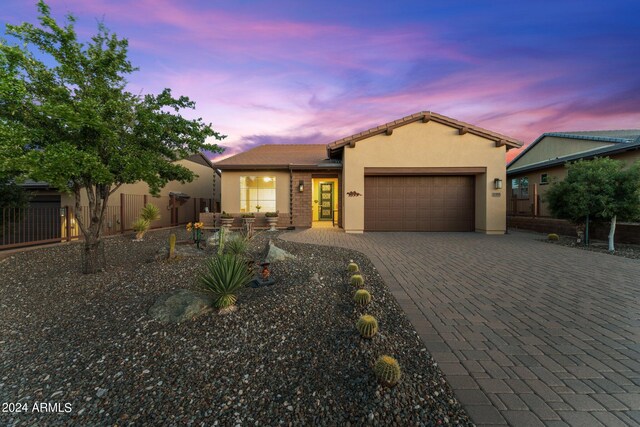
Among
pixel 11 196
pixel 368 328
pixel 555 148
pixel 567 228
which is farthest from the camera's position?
pixel 555 148

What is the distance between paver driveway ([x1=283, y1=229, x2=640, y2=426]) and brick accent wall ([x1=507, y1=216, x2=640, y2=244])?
3.85 metres

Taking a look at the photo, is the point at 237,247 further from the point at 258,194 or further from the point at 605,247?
the point at 605,247

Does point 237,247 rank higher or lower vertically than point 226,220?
lower

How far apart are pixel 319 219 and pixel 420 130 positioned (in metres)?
7.45

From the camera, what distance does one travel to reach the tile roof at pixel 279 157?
12516 mm

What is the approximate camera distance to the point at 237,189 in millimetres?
13008

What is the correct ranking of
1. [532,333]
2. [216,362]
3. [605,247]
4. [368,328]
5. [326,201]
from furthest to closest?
1. [326,201]
2. [605,247]
3. [532,333]
4. [368,328]
5. [216,362]

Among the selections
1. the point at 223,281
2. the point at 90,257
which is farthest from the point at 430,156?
the point at 90,257

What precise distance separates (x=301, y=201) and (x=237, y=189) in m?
3.33

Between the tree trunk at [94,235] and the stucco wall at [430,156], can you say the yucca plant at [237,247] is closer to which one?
the tree trunk at [94,235]

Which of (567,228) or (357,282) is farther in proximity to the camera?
(567,228)

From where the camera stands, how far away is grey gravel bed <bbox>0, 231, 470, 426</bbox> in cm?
179

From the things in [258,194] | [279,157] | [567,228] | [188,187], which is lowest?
[567,228]

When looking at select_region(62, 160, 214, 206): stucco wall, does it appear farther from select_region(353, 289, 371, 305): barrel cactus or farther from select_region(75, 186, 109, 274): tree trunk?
select_region(353, 289, 371, 305): barrel cactus
